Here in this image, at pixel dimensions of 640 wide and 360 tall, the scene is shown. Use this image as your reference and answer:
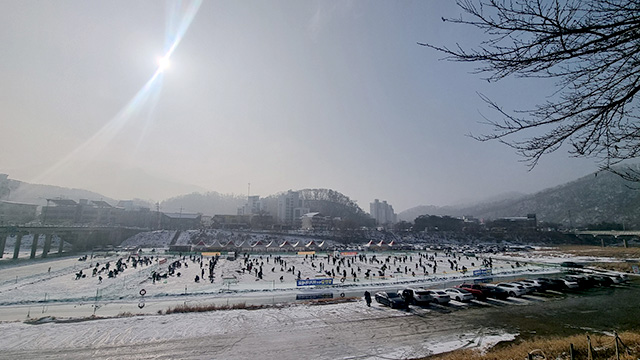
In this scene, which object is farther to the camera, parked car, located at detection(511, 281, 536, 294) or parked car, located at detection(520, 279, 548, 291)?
parked car, located at detection(520, 279, 548, 291)

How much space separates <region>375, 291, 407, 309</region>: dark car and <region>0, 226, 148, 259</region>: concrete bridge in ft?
212

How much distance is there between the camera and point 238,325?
1331cm

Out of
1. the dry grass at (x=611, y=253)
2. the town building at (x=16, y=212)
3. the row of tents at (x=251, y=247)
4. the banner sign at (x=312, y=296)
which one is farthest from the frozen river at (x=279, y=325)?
the town building at (x=16, y=212)

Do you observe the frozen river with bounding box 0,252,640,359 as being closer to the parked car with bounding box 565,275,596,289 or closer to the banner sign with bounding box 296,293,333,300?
the banner sign with bounding box 296,293,333,300

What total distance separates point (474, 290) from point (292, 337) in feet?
41.8

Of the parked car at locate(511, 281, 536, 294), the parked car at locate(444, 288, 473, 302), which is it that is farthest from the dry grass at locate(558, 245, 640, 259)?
the parked car at locate(444, 288, 473, 302)

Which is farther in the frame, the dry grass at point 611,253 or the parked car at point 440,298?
the dry grass at point 611,253

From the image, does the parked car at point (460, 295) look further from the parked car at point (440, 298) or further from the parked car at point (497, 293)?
the parked car at point (497, 293)

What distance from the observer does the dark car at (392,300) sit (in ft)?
52.3

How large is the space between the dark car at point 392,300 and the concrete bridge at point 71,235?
64.5m

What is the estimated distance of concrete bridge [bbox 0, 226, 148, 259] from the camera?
49094mm

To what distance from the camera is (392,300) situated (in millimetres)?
16156

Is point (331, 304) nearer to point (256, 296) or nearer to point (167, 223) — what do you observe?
point (256, 296)

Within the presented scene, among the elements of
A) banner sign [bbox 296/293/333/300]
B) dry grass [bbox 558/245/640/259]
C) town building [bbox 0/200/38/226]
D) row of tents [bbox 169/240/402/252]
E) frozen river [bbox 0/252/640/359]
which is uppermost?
town building [bbox 0/200/38/226]
